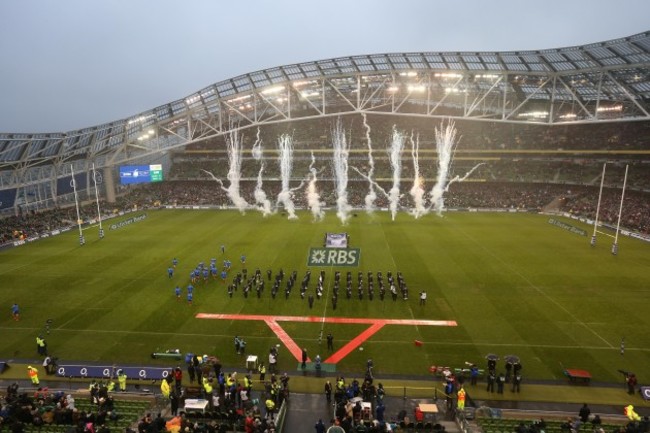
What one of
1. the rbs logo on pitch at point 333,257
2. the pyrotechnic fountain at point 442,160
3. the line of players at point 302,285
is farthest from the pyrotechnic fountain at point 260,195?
the rbs logo on pitch at point 333,257

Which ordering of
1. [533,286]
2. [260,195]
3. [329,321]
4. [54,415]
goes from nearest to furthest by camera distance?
[54,415], [329,321], [533,286], [260,195]

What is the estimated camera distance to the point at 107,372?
14.9m

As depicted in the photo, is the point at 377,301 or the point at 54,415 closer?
the point at 54,415

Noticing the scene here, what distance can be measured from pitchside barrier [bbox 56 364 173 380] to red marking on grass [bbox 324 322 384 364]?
20.3ft

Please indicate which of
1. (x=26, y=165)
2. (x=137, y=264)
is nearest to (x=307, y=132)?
(x=26, y=165)

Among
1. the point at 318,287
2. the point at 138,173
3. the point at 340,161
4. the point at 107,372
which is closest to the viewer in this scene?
the point at 107,372

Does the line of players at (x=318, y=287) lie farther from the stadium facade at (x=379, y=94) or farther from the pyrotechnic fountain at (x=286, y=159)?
the pyrotechnic fountain at (x=286, y=159)

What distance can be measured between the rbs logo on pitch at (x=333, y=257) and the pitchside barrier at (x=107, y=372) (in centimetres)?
986

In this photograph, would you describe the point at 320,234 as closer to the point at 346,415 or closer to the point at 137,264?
the point at 137,264

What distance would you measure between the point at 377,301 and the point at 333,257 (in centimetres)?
343

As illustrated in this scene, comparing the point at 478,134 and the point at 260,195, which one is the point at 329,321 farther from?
the point at 478,134

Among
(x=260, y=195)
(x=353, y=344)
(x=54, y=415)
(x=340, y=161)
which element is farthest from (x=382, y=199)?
(x=54, y=415)

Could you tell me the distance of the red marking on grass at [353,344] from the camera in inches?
652

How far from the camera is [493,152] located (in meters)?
64.4
